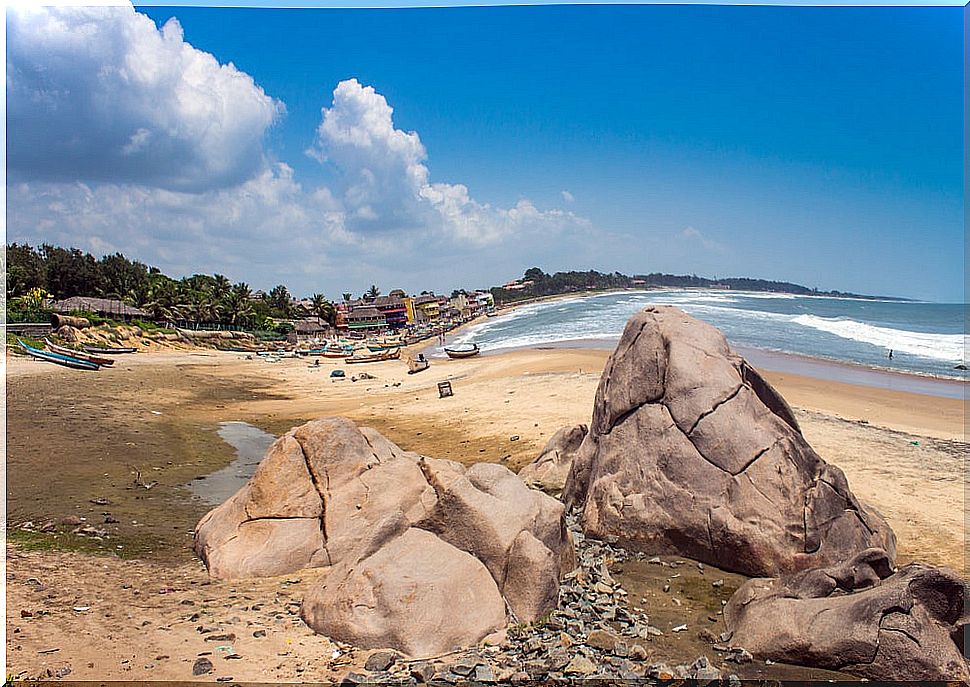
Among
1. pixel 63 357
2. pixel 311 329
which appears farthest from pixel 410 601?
pixel 311 329

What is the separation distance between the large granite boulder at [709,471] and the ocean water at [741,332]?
14.7 metres

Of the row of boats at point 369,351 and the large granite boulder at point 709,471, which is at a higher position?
the large granite boulder at point 709,471

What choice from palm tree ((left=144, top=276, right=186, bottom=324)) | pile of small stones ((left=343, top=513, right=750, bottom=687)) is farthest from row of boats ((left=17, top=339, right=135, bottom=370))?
pile of small stones ((left=343, top=513, right=750, bottom=687))

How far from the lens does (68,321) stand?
2484 centimetres

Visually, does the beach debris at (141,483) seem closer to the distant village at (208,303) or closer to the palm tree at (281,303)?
the distant village at (208,303)

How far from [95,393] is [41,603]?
10440mm

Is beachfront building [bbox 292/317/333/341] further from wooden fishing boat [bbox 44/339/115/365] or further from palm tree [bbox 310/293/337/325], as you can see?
wooden fishing boat [bbox 44/339/115/365]

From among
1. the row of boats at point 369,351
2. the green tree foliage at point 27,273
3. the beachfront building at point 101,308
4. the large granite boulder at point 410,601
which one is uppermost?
the green tree foliage at point 27,273

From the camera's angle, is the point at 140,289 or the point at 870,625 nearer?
the point at 870,625

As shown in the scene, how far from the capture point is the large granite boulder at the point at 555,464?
782cm

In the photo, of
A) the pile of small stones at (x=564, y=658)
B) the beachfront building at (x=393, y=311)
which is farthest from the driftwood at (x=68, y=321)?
the pile of small stones at (x=564, y=658)

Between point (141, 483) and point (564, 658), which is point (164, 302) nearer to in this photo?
point (141, 483)

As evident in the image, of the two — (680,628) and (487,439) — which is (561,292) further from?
(680,628)

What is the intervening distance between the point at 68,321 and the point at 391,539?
83.1ft
